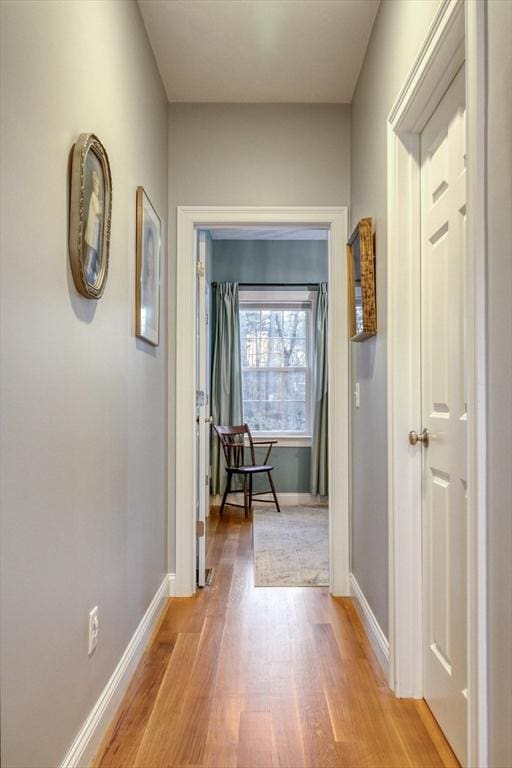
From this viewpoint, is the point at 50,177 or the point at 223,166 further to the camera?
the point at 223,166

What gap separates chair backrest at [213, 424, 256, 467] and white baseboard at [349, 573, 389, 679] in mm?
2338

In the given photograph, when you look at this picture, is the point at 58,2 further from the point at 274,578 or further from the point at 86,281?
the point at 274,578

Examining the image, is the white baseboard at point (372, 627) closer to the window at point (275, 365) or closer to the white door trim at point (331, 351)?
the white door trim at point (331, 351)

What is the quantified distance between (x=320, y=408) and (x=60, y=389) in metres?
4.19

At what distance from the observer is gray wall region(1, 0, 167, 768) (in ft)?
3.51

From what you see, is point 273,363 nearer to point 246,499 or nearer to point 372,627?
point 246,499

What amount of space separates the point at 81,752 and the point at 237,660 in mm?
806

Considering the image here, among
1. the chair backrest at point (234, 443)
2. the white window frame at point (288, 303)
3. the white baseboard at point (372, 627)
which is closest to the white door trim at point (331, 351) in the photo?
the white baseboard at point (372, 627)

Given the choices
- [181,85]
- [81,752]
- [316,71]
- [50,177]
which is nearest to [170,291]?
[181,85]

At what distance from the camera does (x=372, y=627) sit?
224 centimetres

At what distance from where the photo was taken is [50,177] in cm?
126

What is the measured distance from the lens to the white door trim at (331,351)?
284cm

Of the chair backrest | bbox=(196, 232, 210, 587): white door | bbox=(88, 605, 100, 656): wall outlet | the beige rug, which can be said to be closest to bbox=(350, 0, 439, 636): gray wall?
the beige rug

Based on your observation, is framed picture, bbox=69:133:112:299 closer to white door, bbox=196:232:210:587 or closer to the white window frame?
white door, bbox=196:232:210:587
